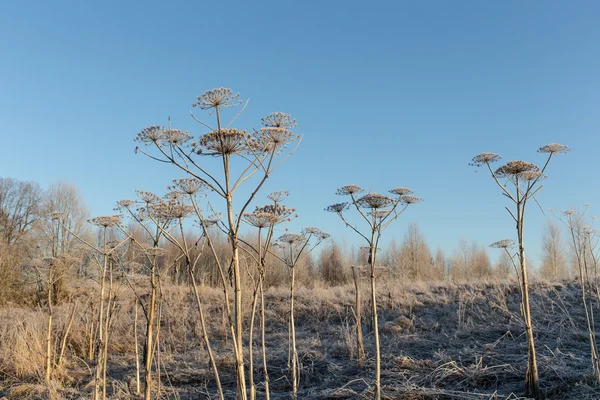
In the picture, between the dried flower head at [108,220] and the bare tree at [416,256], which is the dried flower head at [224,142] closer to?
the dried flower head at [108,220]

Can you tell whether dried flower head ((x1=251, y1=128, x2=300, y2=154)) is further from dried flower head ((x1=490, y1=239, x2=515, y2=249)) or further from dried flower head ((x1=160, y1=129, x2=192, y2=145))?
dried flower head ((x1=490, y1=239, x2=515, y2=249))

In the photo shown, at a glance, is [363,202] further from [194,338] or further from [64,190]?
[64,190]

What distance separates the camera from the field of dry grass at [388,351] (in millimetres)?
4668

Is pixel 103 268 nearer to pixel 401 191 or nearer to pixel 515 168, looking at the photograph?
pixel 401 191

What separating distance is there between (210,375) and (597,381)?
4497 mm

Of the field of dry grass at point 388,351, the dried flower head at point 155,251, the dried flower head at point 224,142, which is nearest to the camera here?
the dried flower head at point 224,142

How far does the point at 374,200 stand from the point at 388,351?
321 centimetres

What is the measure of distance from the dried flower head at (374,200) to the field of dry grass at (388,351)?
181 cm

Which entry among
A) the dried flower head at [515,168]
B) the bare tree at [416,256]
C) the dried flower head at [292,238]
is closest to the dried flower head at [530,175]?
the dried flower head at [515,168]

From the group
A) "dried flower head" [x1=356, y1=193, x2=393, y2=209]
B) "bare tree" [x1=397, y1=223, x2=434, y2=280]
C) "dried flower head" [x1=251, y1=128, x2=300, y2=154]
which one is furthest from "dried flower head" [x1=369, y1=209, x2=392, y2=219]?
"bare tree" [x1=397, y1=223, x2=434, y2=280]

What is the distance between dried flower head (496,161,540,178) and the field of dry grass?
6.23 feet

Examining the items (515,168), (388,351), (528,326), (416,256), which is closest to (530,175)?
(515,168)

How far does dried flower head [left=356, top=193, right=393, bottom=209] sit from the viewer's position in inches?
151

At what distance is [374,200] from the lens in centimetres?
386
